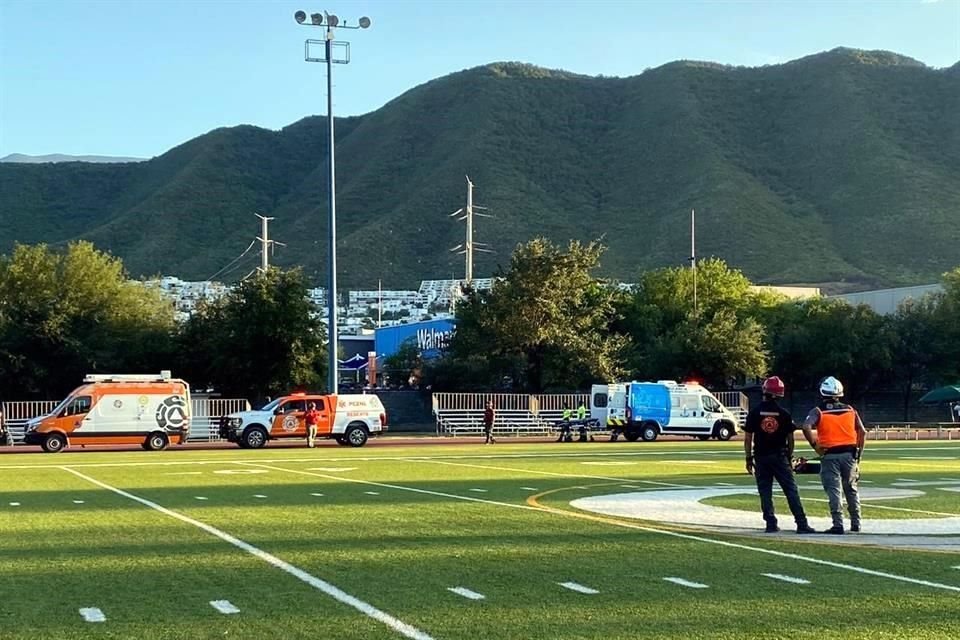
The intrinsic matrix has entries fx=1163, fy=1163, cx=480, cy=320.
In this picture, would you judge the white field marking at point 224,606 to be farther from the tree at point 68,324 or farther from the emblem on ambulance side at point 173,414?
the tree at point 68,324

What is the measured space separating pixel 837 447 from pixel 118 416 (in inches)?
1181

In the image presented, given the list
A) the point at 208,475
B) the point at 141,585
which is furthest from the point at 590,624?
the point at 208,475

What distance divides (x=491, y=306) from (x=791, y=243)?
5957 cm

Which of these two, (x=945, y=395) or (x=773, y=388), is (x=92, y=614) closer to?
(x=773, y=388)

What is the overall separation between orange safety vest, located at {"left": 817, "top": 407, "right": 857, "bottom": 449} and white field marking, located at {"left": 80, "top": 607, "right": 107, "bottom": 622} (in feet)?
26.2

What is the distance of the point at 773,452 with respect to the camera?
513 inches

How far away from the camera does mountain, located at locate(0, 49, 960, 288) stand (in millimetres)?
109625

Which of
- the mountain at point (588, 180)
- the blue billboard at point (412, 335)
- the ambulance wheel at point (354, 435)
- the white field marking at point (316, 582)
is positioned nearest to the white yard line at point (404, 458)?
the ambulance wheel at point (354, 435)

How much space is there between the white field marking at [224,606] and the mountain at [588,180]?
3735 inches

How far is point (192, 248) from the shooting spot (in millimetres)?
125625

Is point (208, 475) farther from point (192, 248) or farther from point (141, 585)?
point (192, 248)

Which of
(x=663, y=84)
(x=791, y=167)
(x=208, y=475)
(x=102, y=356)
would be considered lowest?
(x=208, y=475)

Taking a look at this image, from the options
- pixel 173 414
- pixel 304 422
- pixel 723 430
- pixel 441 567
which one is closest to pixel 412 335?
pixel 723 430

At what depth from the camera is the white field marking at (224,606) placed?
8.65m
